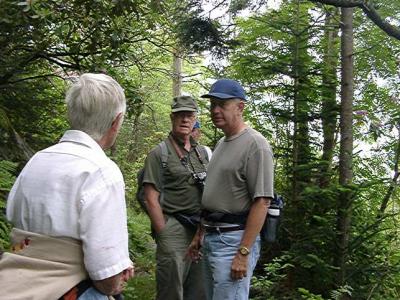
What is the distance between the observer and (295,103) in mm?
5613

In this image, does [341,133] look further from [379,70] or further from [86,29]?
[86,29]

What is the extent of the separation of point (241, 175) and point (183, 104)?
130cm

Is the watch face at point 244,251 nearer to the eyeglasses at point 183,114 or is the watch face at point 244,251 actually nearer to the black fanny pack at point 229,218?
the black fanny pack at point 229,218

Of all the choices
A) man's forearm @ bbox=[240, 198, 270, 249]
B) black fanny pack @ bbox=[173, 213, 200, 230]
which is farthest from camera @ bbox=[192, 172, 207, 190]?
man's forearm @ bbox=[240, 198, 270, 249]

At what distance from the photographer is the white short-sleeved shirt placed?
188 cm

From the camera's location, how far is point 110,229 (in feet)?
6.26

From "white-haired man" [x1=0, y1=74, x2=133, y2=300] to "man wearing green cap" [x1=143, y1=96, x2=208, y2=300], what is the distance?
2185mm

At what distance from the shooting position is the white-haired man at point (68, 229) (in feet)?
6.16

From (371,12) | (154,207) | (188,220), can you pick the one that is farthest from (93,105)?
(371,12)

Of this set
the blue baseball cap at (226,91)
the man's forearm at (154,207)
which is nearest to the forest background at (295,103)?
the man's forearm at (154,207)

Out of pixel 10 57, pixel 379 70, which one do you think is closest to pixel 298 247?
pixel 379 70

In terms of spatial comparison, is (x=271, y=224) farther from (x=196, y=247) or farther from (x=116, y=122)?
(x=116, y=122)

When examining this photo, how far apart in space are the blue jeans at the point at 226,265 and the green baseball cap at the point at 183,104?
1368 mm

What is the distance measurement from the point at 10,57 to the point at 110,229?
4.75 meters
